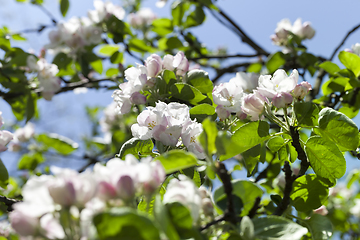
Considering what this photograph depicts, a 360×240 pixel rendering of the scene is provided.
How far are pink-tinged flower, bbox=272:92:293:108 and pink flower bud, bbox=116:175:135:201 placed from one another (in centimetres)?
63

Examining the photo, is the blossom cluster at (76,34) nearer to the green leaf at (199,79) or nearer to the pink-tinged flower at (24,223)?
the green leaf at (199,79)

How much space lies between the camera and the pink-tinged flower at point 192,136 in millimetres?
982

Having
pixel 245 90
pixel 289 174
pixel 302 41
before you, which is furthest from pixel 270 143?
pixel 302 41

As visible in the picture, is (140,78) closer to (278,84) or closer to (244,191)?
(278,84)

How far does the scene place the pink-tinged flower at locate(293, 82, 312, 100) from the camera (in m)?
1.05

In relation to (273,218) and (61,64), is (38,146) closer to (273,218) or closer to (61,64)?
(61,64)

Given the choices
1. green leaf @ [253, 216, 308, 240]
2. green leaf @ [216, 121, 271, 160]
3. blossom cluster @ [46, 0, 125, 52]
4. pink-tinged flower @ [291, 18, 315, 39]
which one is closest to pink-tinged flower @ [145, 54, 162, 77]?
green leaf @ [216, 121, 271, 160]

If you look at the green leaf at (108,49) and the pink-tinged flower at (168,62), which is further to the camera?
the green leaf at (108,49)

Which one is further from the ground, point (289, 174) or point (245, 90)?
point (245, 90)

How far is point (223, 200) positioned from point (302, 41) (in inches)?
79.5

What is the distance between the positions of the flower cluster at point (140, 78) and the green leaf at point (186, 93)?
10 cm

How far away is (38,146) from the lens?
3316mm

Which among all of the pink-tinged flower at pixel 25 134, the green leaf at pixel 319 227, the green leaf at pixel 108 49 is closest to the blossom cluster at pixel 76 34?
the green leaf at pixel 108 49

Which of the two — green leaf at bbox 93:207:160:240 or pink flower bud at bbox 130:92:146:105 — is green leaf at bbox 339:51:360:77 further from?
green leaf at bbox 93:207:160:240
